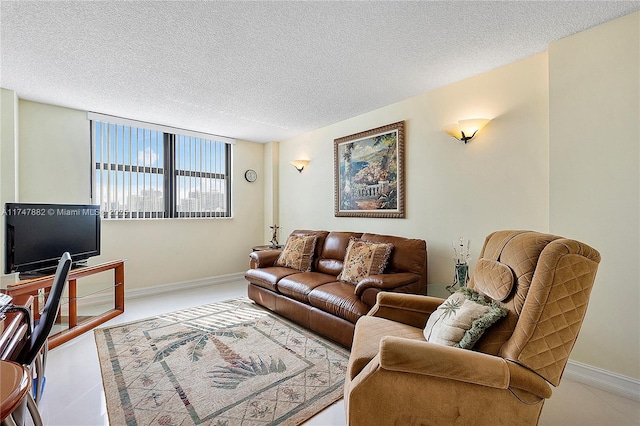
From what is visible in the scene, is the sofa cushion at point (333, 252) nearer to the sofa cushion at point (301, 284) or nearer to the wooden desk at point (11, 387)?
the sofa cushion at point (301, 284)

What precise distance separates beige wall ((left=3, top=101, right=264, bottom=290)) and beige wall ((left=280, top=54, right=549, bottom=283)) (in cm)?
228

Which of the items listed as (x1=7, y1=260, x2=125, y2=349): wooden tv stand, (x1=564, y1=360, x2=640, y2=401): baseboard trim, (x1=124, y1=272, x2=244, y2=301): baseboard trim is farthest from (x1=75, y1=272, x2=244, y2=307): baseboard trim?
(x1=564, y1=360, x2=640, y2=401): baseboard trim

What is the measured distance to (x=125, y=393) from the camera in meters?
1.96

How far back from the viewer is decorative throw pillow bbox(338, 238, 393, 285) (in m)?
2.95

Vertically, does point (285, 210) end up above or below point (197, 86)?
below

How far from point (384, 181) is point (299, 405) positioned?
2524 mm

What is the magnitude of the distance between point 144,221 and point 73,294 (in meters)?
1.46

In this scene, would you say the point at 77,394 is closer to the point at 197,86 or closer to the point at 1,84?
the point at 197,86

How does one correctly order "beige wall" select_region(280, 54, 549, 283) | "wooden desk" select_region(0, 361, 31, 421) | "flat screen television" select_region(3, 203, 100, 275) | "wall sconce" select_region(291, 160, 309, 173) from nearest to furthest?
"wooden desk" select_region(0, 361, 31, 421), "beige wall" select_region(280, 54, 549, 283), "flat screen television" select_region(3, 203, 100, 275), "wall sconce" select_region(291, 160, 309, 173)

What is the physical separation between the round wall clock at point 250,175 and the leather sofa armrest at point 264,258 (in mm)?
1827

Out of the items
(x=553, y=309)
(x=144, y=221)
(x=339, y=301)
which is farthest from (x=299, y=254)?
(x=553, y=309)

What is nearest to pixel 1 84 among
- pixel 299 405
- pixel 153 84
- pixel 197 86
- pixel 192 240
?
pixel 153 84

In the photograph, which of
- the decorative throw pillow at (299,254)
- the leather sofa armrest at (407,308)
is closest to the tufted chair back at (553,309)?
the leather sofa armrest at (407,308)

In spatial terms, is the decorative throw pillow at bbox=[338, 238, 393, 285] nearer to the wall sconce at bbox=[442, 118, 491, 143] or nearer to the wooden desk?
the wall sconce at bbox=[442, 118, 491, 143]
